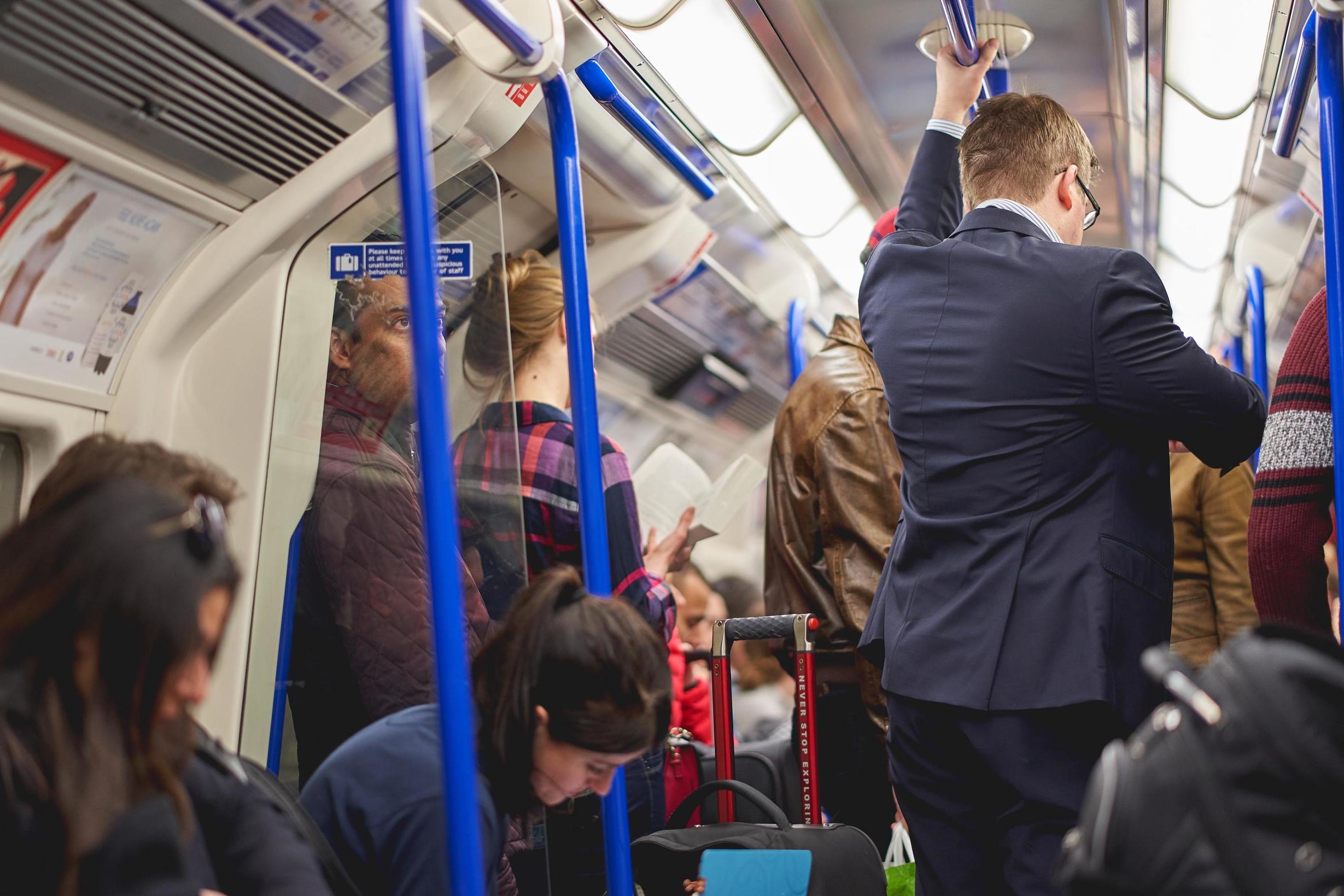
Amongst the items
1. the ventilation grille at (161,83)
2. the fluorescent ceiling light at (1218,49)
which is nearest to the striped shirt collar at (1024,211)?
the ventilation grille at (161,83)

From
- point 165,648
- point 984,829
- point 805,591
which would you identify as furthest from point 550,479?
point 165,648

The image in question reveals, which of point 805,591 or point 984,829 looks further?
point 805,591

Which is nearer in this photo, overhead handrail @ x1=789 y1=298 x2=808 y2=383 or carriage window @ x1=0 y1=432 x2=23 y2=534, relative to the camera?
carriage window @ x1=0 y1=432 x2=23 y2=534

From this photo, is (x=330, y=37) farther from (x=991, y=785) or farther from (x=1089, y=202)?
(x=991, y=785)

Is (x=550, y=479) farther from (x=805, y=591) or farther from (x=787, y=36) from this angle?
(x=787, y=36)

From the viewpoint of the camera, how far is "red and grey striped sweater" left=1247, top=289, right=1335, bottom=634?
2.10m

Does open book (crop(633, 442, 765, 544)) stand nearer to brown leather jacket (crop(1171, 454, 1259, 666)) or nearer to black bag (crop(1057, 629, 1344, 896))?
brown leather jacket (crop(1171, 454, 1259, 666))

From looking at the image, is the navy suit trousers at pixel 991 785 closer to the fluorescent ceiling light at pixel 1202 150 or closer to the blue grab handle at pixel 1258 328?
the fluorescent ceiling light at pixel 1202 150

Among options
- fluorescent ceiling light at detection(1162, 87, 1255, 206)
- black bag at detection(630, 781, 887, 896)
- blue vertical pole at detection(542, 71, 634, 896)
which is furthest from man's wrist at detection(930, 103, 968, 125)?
fluorescent ceiling light at detection(1162, 87, 1255, 206)

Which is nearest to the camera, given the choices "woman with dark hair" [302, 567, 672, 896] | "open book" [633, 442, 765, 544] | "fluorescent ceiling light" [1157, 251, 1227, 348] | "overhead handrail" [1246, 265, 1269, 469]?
"woman with dark hair" [302, 567, 672, 896]

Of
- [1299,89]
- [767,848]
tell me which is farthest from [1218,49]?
[767,848]

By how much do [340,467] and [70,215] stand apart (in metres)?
0.64

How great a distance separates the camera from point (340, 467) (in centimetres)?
218

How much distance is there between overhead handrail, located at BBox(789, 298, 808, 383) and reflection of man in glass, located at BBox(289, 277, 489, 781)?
3314mm
